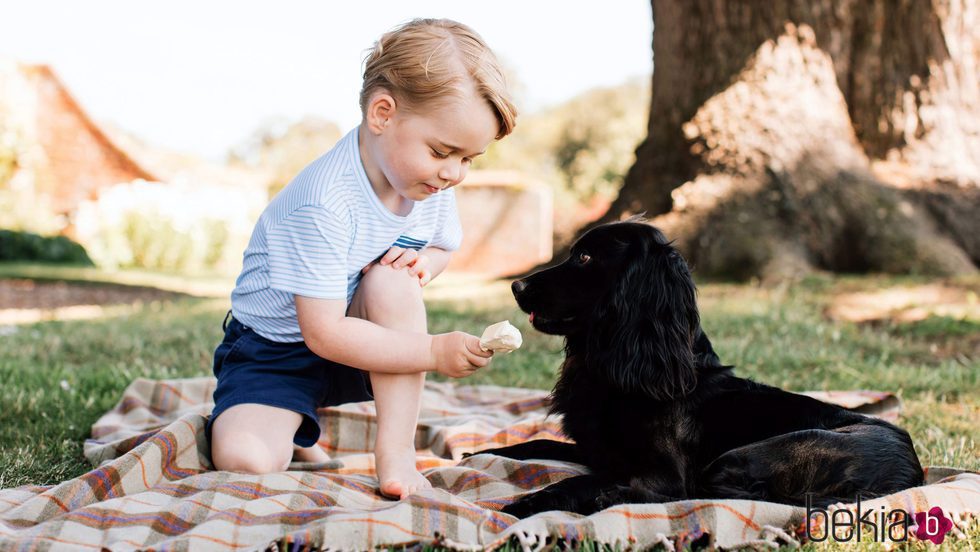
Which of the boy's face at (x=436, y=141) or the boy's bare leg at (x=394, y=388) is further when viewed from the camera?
the boy's bare leg at (x=394, y=388)

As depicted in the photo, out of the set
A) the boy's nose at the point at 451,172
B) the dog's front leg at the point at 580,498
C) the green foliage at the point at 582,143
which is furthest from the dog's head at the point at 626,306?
the green foliage at the point at 582,143

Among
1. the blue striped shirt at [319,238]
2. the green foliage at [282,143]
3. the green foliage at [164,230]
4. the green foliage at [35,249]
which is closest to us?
the blue striped shirt at [319,238]

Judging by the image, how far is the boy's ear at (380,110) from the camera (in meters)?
2.41

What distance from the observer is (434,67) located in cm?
234

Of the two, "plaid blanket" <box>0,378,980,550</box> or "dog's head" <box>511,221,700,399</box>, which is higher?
"dog's head" <box>511,221,700,399</box>

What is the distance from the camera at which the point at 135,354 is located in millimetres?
4777

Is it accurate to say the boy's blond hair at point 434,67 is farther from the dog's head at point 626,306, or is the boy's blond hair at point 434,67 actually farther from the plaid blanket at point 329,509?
the plaid blanket at point 329,509

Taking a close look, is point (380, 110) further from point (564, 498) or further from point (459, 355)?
point (564, 498)

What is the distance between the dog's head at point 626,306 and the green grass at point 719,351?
Result: 0.86m

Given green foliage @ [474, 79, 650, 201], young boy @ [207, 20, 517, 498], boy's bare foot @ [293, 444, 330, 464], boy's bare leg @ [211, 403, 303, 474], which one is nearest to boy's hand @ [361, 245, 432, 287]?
young boy @ [207, 20, 517, 498]

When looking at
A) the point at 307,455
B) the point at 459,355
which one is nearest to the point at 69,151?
the point at 307,455

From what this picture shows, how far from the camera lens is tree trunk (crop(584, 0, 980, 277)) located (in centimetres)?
655

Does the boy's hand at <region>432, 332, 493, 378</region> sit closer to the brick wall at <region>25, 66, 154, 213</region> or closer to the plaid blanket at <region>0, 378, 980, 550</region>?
the plaid blanket at <region>0, 378, 980, 550</region>

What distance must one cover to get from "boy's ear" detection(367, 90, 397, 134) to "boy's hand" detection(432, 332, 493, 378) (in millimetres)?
630
